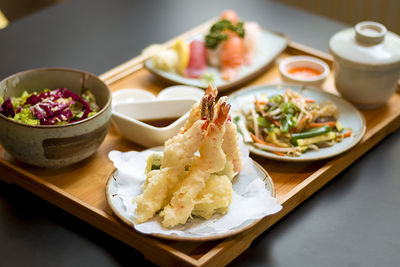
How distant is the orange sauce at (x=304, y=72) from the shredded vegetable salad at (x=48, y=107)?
3.74 ft

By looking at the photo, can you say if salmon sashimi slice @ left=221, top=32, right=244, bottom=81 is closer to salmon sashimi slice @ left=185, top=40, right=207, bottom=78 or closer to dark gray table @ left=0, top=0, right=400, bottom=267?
salmon sashimi slice @ left=185, top=40, right=207, bottom=78

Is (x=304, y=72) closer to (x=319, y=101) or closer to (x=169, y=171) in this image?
(x=319, y=101)

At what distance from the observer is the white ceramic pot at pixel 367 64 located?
2.71 metres

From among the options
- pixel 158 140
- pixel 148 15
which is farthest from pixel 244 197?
pixel 148 15

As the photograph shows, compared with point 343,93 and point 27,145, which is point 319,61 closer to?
point 343,93

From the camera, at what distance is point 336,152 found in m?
2.44

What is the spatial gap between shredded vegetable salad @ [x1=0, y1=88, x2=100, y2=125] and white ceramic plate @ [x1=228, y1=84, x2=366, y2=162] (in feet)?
2.41

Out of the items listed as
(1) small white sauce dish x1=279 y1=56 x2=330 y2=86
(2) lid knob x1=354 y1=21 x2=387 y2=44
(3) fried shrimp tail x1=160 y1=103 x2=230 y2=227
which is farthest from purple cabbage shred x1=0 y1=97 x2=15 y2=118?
(2) lid knob x1=354 y1=21 x2=387 y2=44

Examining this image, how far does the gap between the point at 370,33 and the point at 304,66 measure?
1.46ft

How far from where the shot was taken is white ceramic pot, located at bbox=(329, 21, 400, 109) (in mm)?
2705

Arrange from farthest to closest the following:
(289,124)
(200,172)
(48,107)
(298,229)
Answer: (289,124), (48,107), (298,229), (200,172)

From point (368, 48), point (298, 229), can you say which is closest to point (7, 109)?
point (298, 229)

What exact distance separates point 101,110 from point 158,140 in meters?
0.29

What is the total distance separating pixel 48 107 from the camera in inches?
92.5
